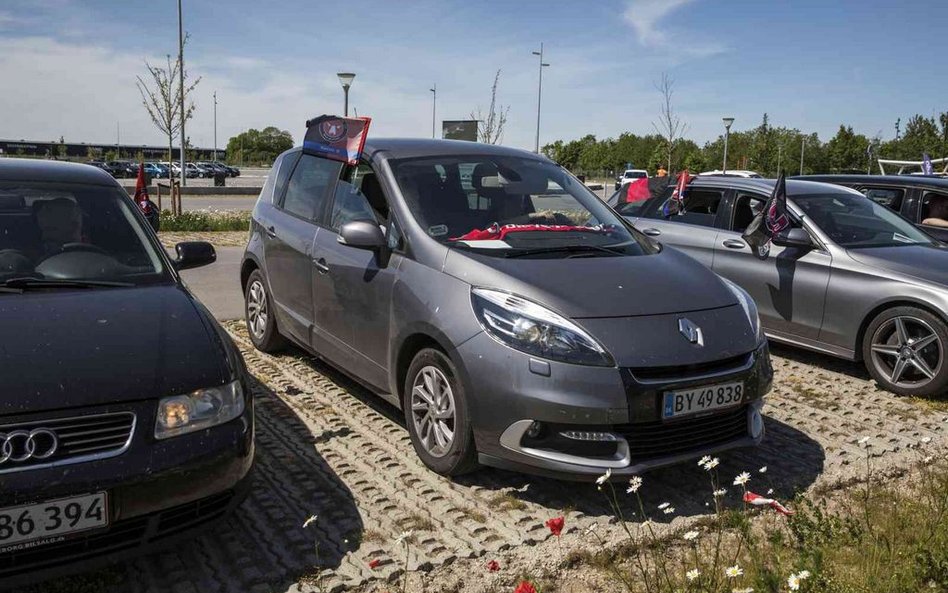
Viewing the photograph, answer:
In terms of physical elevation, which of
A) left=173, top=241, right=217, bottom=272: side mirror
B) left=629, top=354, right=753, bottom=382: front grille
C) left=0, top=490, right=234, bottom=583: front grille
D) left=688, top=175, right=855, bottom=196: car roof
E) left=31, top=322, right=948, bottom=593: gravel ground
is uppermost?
left=688, top=175, right=855, bottom=196: car roof

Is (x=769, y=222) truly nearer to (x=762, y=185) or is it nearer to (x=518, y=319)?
(x=762, y=185)

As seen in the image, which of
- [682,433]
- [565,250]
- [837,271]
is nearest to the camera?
[682,433]

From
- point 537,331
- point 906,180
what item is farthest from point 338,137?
point 906,180

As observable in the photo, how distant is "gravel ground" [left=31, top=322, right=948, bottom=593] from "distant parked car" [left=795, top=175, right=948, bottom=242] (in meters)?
3.57

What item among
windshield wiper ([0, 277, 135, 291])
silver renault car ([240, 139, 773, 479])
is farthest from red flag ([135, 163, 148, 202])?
windshield wiper ([0, 277, 135, 291])

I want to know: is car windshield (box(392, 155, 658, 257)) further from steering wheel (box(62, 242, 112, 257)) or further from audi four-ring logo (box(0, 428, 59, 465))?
audi four-ring logo (box(0, 428, 59, 465))

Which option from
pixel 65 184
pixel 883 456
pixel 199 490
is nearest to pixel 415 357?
pixel 199 490

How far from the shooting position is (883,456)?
4812 millimetres

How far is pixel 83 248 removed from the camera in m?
4.05

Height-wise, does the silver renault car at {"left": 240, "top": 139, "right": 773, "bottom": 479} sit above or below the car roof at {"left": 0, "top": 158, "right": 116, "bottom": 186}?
below

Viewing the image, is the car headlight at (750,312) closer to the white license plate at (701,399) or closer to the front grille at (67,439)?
the white license plate at (701,399)

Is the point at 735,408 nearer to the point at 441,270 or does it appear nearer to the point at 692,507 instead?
the point at 692,507

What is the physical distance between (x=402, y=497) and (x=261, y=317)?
307 centimetres

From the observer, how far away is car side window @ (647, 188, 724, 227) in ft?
25.4
